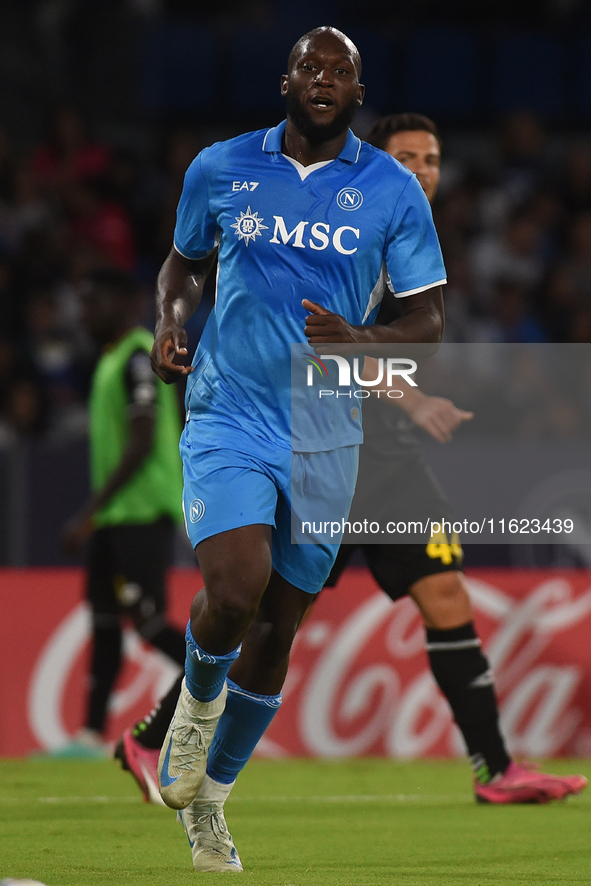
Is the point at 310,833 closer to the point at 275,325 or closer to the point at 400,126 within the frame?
the point at 275,325

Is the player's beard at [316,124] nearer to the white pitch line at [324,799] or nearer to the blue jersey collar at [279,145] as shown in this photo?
the blue jersey collar at [279,145]

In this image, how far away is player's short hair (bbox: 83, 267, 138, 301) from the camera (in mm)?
7367

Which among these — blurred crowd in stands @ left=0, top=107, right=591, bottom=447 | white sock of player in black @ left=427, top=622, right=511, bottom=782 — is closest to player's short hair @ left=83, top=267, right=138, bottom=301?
white sock of player in black @ left=427, top=622, right=511, bottom=782

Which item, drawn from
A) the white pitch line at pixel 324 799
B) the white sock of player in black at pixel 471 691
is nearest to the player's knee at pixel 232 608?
the white sock of player in black at pixel 471 691

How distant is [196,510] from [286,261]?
2.44ft

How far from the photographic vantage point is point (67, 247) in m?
12.5

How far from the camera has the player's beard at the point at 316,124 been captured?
4.05 meters

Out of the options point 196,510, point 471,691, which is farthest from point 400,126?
point 196,510

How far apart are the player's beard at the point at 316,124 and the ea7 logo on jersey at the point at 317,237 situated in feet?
0.92

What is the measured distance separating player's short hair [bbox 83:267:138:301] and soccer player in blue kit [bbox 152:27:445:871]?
3.24m

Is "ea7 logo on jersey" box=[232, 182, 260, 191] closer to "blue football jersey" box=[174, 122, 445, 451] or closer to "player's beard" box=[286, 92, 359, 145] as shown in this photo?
"blue football jersey" box=[174, 122, 445, 451]

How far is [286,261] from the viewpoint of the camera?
3.99 m

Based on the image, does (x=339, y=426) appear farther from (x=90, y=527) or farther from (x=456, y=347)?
(x=456, y=347)

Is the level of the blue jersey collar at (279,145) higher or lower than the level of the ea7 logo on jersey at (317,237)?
higher
